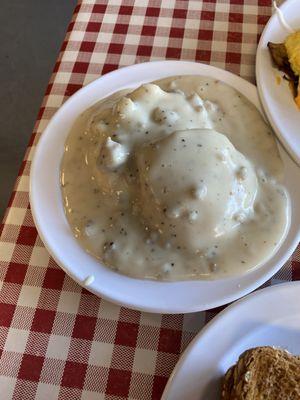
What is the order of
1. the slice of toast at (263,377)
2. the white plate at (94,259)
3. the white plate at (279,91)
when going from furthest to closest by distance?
1. the white plate at (279,91)
2. the white plate at (94,259)
3. the slice of toast at (263,377)

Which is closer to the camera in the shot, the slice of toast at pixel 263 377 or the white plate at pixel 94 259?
the slice of toast at pixel 263 377

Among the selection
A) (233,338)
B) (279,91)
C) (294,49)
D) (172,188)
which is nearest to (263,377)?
(233,338)

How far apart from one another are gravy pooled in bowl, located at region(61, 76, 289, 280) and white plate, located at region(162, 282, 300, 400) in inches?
3.5

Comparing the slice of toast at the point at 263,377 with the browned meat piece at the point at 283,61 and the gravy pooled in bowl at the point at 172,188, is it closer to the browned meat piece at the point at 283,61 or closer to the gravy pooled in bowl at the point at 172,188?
the gravy pooled in bowl at the point at 172,188

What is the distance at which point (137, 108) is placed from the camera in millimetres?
1051

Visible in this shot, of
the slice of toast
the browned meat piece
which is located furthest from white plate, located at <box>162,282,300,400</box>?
the browned meat piece

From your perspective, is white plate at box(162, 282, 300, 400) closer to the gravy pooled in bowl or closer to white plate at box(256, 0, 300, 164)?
the gravy pooled in bowl

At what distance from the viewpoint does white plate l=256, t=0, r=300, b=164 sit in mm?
1081

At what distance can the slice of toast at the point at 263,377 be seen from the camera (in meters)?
0.77

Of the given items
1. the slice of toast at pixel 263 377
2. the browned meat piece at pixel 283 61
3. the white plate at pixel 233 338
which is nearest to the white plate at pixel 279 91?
the browned meat piece at pixel 283 61

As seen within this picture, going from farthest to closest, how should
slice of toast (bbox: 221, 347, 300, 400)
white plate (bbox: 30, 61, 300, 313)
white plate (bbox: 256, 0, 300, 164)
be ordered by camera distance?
1. white plate (bbox: 256, 0, 300, 164)
2. white plate (bbox: 30, 61, 300, 313)
3. slice of toast (bbox: 221, 347, 300, 400)

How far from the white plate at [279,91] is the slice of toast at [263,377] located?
437 mm

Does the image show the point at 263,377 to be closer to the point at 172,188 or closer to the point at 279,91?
the point at 172,188

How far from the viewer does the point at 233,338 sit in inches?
33.6
